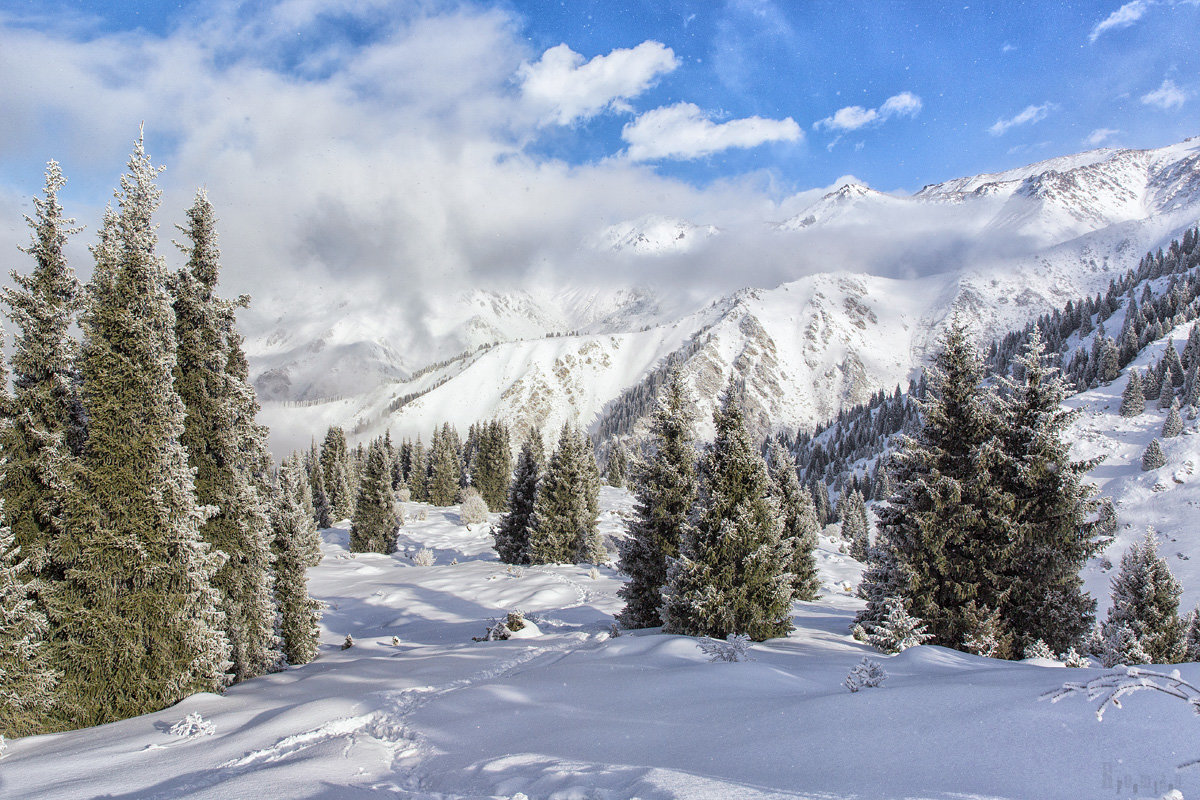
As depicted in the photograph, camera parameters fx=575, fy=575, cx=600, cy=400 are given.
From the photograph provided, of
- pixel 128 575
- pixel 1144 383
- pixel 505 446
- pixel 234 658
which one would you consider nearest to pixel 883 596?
pixel 234 658

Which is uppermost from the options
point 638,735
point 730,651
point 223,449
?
point 223,449

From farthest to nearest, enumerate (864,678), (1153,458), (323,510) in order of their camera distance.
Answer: (1153,458) → (323,510) → (864,678)

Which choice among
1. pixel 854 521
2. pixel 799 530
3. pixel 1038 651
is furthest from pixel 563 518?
pixel 854 521

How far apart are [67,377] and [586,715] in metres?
12.1

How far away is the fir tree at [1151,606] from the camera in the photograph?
55.1 ft

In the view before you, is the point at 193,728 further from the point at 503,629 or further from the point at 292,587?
the point at 503,629

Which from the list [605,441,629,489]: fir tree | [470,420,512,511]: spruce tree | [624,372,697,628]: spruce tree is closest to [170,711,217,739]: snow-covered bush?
[624,372,697,628]: spruce tree

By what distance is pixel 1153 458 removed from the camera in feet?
244

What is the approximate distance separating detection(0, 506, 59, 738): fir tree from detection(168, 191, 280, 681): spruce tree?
3.28 meters

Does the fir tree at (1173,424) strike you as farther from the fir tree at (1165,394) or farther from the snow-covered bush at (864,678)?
the snow-covered bush at (864,678)

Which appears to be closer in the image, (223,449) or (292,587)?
(223,449)

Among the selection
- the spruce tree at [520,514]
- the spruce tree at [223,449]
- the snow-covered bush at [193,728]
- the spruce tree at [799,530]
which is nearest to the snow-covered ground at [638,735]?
the snow-covered bush at [193,728]

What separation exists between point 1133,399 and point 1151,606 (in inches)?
3952

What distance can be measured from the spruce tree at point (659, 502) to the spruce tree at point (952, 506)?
18.1 ft
